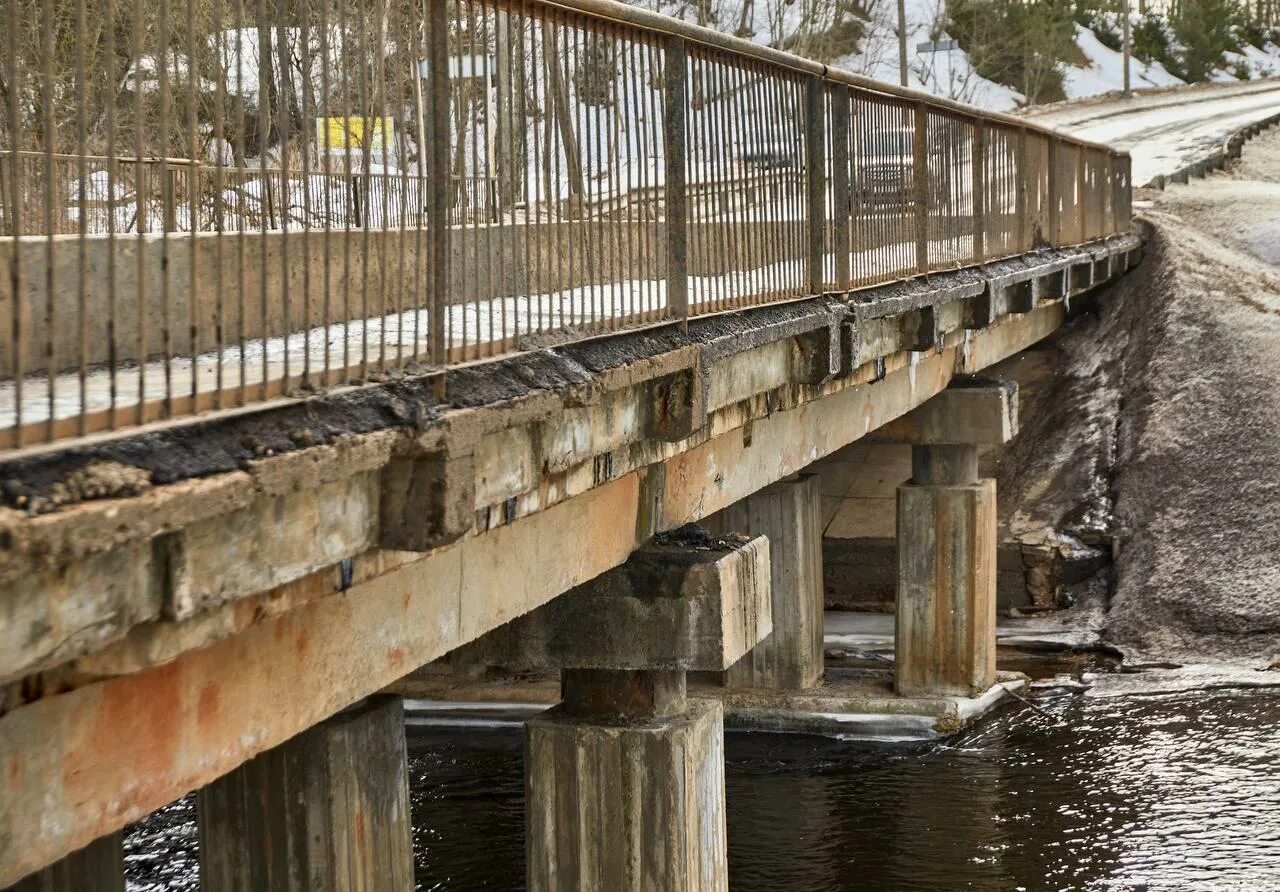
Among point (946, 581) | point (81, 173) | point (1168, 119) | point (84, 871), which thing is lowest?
point (84, 871)

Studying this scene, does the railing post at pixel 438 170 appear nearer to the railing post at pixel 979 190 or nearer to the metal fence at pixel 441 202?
the metal fence at pixel 441 202

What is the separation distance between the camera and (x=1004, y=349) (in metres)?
16.9

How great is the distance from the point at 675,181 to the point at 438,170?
205 centimetres

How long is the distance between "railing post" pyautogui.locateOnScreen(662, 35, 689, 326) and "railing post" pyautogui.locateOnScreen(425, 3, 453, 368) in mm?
1920

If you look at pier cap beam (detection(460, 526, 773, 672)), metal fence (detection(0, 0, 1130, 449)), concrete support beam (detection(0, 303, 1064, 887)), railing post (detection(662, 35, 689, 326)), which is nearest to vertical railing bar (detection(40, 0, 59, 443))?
metal fence (detection(0, 0, 1130, 449))

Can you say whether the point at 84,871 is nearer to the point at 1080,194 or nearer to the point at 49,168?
the point at 49,168

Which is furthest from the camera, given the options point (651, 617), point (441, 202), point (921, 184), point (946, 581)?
point (946, 581)

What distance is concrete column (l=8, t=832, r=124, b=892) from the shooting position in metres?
8.03

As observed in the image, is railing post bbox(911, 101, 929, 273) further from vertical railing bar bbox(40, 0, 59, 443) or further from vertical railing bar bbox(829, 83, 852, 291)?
vertical railing bar bbox(40, 0, 59, 443)

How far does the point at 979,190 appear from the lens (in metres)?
12.9

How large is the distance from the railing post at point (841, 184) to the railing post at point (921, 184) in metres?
1.82

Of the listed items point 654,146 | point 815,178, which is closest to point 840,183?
point 815,178

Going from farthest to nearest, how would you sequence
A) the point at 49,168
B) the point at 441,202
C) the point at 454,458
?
the point at 441,202
the point at 454,458
the point at 49,168

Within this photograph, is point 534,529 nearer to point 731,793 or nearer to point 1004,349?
point 731,793
